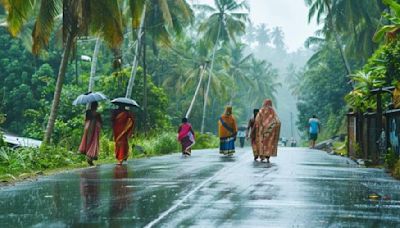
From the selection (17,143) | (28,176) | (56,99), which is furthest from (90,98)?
(28,176)

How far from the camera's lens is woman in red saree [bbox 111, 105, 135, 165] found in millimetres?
19656

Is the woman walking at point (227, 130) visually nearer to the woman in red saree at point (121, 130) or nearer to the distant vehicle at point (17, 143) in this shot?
the woman in red saree at point (121, 130)

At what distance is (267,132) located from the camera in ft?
68.5

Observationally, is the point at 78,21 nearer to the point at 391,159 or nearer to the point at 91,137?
the point at 91,137

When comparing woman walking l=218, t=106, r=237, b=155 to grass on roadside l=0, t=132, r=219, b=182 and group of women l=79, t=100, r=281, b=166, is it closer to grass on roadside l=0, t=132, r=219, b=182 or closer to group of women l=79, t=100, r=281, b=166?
group of women l=79, t=100, r=281, b=166

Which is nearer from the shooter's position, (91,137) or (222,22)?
(91,137)

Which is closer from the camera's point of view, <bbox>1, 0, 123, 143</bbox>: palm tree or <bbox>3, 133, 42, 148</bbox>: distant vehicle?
<bbox>3, 133, 42, 148</bbox>: distant vehicle

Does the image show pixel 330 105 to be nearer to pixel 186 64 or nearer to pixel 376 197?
pixel 186 64

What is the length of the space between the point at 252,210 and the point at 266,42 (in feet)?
543

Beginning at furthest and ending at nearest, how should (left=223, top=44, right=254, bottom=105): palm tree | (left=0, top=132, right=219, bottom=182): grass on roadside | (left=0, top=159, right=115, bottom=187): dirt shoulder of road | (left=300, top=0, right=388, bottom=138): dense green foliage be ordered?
(left=223, top=44, right=254, bottom=105): palm tree
(left=300, top=0, right=388, bottom=138): dense green foliage
(left=0, top=132, right=219, bottom=182): grass on roadside
(left=0, top=159, right=115, bottom=187): dirt shoulder of road

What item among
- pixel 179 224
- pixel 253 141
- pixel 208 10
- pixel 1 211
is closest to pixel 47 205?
pixel 1 211

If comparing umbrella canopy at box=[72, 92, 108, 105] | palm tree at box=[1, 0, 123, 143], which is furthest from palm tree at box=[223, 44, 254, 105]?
umbrella canopy at box=[72, 92, 108, 105]

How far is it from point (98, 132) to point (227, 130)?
7.61 metres

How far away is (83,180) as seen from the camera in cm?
1418
